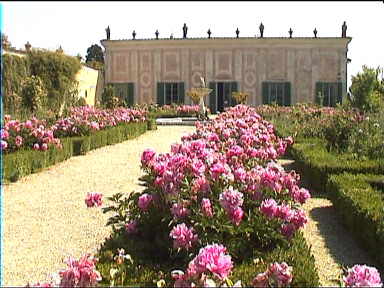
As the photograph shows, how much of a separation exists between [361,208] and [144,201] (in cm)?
260

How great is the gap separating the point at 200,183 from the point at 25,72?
70.2ft

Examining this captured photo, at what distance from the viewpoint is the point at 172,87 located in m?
32.1

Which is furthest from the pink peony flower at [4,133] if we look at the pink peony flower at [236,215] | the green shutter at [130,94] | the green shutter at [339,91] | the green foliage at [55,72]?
the green shutter at [339,91]

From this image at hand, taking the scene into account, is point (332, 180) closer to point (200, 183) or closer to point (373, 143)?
point (373, 143)

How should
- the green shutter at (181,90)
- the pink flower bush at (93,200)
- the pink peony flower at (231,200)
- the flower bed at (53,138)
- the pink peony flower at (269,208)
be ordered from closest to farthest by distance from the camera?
the pink peony flower at (231,200) < the pink peony flower at (269,208) < the pink flower bush at (93,200) < the flower bed at (53,138) < the green shutter at (181,90)

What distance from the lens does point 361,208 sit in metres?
5.79

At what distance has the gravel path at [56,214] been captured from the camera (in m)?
5.12

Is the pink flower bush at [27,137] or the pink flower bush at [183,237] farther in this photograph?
the pink flower bush at [27,137]

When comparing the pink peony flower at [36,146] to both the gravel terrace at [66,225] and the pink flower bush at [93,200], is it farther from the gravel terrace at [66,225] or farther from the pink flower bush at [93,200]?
the pink flower bush at [93,200]

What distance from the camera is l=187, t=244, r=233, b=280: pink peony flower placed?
2.41 metres

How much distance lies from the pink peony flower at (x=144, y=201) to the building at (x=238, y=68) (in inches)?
1082

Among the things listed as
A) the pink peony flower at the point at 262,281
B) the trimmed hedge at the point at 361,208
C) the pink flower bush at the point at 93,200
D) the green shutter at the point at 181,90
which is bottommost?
the trimmed hedge at the point at 361,208

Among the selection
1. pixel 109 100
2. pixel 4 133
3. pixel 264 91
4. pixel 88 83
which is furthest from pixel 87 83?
pixel 4 133

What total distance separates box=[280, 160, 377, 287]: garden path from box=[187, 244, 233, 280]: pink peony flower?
2.02 meters
